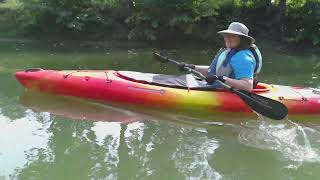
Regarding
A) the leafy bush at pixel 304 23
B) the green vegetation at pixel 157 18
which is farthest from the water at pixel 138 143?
the leafy bush at pixel 304 23

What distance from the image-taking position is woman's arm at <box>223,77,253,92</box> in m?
5.89

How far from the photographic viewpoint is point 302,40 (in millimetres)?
12609

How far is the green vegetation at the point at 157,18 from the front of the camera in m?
12.2

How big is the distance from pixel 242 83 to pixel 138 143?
1.40 meters

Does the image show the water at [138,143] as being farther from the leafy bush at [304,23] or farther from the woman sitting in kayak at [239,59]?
the leafy bush at [304,23]

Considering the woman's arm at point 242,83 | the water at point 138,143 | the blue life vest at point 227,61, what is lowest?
the water at point 138,143

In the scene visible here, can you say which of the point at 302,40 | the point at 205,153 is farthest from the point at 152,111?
the point at 302,40

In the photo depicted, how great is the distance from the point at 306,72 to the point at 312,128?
3721 mm

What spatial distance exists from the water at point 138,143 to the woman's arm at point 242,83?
1.63ft

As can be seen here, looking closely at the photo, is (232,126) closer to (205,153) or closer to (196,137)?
(196,137)

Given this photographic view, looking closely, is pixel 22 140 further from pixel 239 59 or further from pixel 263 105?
pixel 263 105

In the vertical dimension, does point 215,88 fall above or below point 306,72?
above

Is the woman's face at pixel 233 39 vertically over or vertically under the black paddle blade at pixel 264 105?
over

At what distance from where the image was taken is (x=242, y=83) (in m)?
5.88
